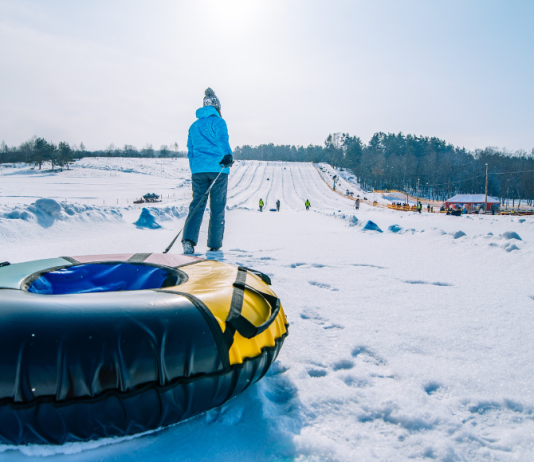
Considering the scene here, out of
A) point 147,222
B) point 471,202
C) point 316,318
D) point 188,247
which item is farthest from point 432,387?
point 471,202

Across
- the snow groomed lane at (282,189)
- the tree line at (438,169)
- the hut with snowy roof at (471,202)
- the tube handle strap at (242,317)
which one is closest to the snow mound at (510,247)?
the tube handle strap at (242,317)

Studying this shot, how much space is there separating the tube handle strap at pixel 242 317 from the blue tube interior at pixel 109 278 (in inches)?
24.4

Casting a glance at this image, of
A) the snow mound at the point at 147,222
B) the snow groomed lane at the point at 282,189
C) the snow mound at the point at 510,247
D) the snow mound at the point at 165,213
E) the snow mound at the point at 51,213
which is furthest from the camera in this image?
the snow groomed lane at the point at 282,189

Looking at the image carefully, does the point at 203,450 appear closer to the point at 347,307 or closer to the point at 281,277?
the point at 347,307

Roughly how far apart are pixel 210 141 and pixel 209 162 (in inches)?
9.8

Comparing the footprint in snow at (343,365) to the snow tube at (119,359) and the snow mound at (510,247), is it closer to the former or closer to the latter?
the snow tube at (119,359)

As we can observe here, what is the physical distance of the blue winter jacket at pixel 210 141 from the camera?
3.66 m

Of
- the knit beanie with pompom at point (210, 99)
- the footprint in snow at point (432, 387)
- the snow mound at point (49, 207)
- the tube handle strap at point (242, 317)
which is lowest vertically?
the footprint in snow at point (432, 387)

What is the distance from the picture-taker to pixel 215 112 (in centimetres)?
370

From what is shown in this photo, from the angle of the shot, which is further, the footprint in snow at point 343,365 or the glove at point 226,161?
the glove at point 226,161

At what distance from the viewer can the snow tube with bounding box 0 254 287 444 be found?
79cm

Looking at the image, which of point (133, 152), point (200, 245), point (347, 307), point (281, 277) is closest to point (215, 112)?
point (200, 245)

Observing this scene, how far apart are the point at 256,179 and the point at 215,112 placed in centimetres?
5261

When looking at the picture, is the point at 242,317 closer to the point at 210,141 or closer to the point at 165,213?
the point at 210,141
